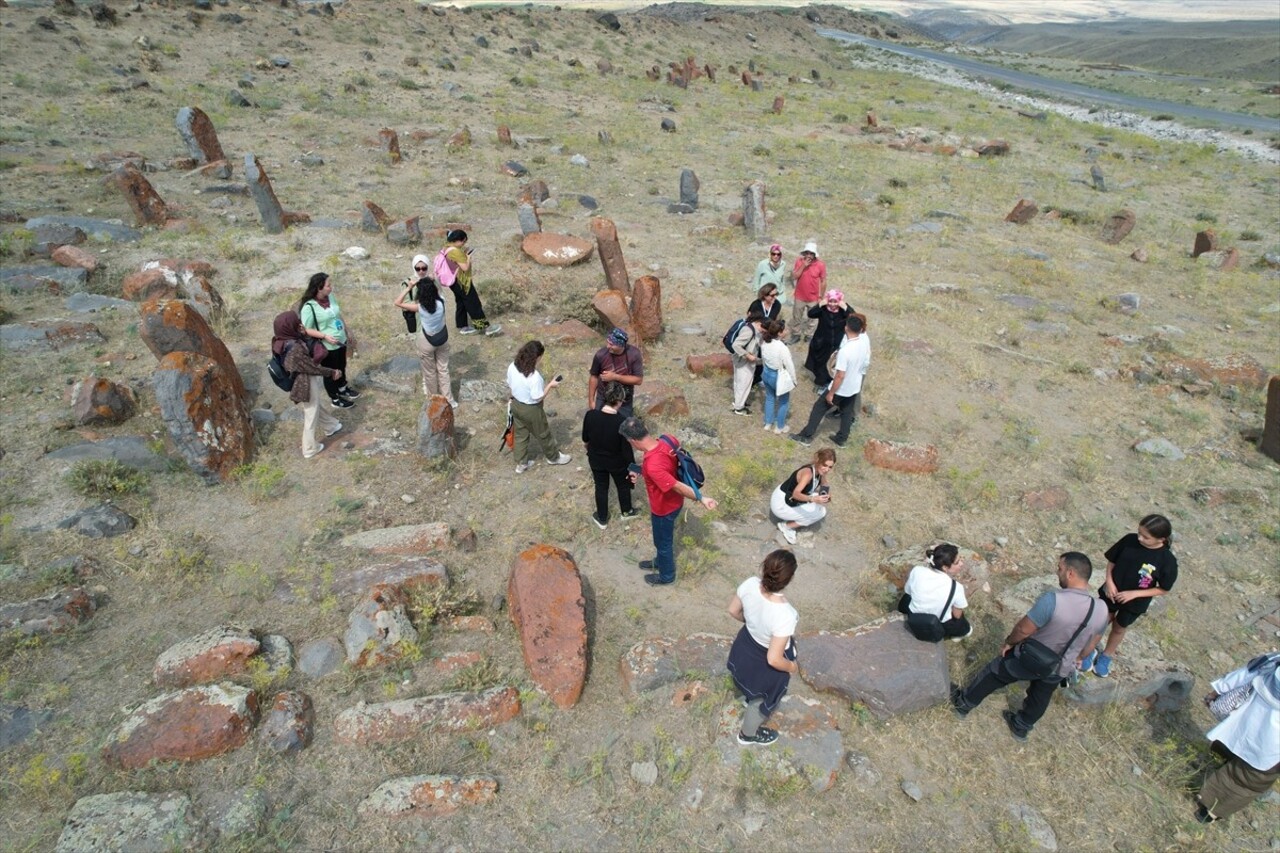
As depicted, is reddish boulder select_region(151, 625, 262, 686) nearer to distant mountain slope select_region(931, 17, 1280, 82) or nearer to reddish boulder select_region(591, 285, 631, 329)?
reddish boulder select_region(591, 285, 631, 329)

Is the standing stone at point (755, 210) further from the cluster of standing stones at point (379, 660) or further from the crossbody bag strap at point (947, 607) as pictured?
the crossbody bag strap at point (947, 607)

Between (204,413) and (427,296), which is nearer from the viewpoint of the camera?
(204,413)

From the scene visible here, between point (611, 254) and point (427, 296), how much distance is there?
416 centimetres

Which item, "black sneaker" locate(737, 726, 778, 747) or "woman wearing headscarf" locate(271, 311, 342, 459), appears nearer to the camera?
"black sneaker" locate(737, 726, 778, 747)

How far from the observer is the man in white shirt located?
24.5 ft

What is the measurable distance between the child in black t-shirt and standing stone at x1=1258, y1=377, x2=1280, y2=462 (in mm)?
5566

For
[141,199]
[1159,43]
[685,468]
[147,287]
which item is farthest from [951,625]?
[1159,43]

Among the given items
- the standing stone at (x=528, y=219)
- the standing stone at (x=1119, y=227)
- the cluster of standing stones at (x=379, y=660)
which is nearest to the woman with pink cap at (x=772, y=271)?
the cluster of standing stones at (x=379, y=660)

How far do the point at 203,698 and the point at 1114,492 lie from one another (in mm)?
9671

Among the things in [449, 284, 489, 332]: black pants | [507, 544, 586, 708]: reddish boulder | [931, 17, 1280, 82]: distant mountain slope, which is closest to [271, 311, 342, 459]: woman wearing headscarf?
[449, 284, 489, 332]: black pants

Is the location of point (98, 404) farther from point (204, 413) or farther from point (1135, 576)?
point (1135, 576)

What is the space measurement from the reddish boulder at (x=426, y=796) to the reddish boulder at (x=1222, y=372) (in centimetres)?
1175

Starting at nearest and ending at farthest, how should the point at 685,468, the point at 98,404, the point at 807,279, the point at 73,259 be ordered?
the point at 685,468 → the point at 98,404 → the point at 807,279 → the point at 73,259

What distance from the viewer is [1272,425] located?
28.9 feet
